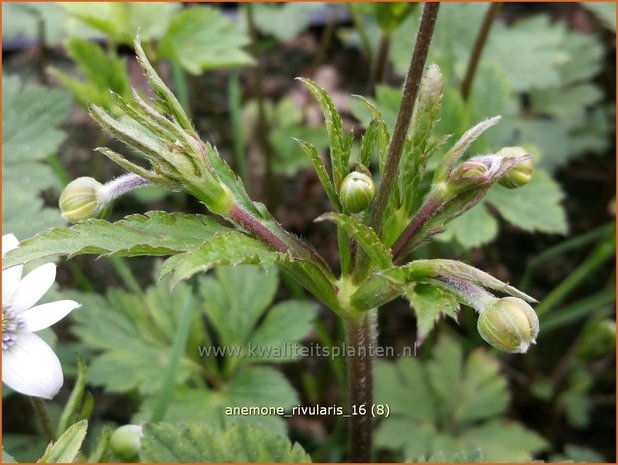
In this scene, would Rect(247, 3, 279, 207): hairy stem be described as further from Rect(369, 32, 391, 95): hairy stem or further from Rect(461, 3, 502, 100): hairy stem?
Rect(461, 3, 502, 100): hairy stem

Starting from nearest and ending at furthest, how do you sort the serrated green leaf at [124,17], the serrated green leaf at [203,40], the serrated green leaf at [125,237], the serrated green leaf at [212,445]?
the serrated green leaf at [125,237]
the serrated green leaf at [212,445]
the serrated green leaf at [124,17]
the serrated green leaf at [203,40]

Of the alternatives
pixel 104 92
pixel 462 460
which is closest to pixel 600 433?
pixel 462 460

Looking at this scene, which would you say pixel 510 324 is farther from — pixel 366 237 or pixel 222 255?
pixel 222 255

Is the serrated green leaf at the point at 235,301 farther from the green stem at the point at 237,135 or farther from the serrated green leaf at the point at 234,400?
the green stem at the point at 237,135

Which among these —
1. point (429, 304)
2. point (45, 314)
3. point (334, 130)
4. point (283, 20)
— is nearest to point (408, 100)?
point (334, 130)

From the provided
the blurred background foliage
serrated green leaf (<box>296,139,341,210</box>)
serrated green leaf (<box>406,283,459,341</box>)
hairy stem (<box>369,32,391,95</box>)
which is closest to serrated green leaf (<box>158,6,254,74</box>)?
the blurred background foliage

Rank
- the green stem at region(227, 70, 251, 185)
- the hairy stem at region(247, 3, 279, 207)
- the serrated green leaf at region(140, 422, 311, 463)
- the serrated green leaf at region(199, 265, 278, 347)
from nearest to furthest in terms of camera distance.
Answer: the serrated green leaf at region(140, 422, 311, 463) < the serrated green leaf at region(199, 265, 278, 347) < the green stem at region(227, 70, 251, 185) < the hairy stem at region(247, 3, 279, 207)

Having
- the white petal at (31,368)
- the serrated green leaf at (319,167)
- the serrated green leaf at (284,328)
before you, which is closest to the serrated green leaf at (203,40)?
the serrated green leaf at (284,328)
